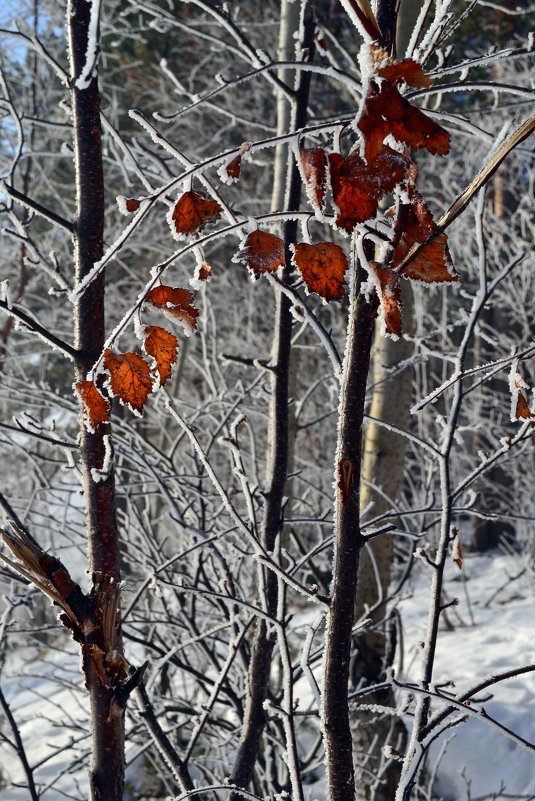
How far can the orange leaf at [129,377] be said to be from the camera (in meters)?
1.03

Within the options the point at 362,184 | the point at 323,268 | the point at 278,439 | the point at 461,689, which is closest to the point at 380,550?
the point at 278,439

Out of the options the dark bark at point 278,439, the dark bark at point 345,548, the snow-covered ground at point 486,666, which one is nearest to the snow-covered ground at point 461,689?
the snow-covered ground at point 486,666

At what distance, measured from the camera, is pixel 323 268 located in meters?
0.90

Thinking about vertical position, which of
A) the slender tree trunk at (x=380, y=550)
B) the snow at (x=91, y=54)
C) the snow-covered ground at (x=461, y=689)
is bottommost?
the snow-covered ground at (x=461, y=689)

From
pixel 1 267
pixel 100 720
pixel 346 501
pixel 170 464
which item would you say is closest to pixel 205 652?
pixel 170 464

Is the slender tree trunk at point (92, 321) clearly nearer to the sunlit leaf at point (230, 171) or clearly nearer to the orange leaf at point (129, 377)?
the orange leaf at point (129, 377)

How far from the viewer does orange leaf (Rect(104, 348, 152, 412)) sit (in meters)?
1.03

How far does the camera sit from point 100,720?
1.32 meters

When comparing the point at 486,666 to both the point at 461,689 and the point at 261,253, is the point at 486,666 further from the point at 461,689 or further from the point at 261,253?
the point at 261,253

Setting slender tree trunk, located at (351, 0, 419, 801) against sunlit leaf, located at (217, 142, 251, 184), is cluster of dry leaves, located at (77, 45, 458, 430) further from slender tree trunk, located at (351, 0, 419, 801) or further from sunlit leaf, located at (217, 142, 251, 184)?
slender tree trunk, located at (351, 0, 419, 801)

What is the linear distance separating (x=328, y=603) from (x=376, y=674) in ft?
8.76

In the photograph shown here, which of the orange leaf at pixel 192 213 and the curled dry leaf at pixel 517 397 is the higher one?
the orange leaf at pixel 192 213

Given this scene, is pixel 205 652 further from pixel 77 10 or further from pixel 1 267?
pixel 1 267

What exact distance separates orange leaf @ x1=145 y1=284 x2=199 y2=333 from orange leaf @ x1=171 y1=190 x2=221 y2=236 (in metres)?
0.08
